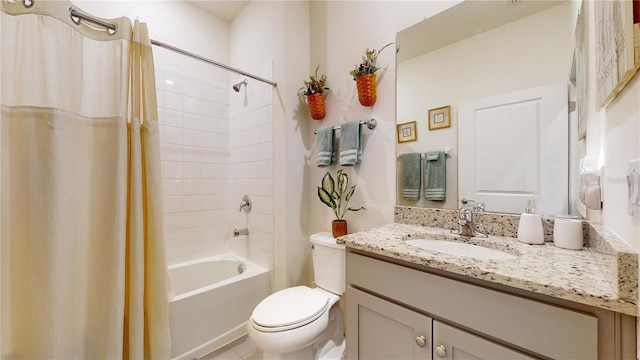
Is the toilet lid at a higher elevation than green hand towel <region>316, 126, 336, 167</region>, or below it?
below

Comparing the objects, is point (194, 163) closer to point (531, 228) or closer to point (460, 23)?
point (460, 23)

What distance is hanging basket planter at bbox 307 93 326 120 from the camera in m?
1.71

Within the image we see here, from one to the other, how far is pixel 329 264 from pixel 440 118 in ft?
3.36

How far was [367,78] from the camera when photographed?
142cm

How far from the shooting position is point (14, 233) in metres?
0.92

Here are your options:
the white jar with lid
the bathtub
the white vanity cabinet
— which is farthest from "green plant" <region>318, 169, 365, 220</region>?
the white jar with lid

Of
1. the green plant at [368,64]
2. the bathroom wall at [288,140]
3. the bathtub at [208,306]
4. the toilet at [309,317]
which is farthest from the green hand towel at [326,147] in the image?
the bathtub at [208,306]

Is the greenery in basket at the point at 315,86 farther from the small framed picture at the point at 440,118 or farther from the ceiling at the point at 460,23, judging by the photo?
the small framed picture at the point at 440,118

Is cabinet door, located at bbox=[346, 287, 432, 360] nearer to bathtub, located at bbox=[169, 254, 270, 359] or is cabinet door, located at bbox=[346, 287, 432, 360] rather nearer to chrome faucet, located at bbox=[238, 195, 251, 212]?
bathtub, located at bbox=[169, 254, 270, 359]

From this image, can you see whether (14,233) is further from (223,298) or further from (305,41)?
(305,41)

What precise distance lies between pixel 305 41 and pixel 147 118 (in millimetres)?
1288

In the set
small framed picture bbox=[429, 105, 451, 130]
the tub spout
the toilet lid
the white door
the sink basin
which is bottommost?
the toilet lid

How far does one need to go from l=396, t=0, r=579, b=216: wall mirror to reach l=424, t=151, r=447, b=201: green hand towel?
0.06 feet

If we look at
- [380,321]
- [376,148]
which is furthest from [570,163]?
[380,321]
